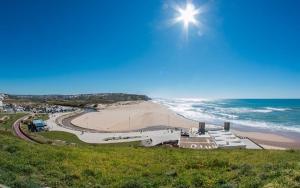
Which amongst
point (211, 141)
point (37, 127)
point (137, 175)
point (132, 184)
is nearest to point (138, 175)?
point (137, 175)

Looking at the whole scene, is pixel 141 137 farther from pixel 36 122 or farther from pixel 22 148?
pixel 22 148

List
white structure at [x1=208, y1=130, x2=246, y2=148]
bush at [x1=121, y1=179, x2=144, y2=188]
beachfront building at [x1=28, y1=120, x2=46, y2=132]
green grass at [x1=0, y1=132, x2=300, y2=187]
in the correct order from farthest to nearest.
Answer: beachfront building at [x1=28, y1=120, x2=46, y2=132] < white structure at [x1=208, y1=130, x2=246, y2=148] < bush at [x1=121, y1=179, x2=144, y2=188] < green grass at [x1=0, y1=132, x2=300, y2=187]

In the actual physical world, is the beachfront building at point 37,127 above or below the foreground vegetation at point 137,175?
below

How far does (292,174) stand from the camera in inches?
408

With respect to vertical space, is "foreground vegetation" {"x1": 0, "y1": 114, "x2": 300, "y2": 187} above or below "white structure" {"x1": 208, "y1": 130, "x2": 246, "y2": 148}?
above

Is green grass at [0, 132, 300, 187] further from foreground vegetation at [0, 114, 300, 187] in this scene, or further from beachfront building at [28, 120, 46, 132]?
beachfront building at [28, 120, 46, 132]

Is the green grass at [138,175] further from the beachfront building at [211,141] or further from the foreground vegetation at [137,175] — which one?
the beachfront building at [211,141]

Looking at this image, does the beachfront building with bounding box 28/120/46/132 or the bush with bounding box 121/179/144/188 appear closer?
the bush with bounding box 121/179/144/188

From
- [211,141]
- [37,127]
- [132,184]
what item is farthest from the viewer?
[37,127]

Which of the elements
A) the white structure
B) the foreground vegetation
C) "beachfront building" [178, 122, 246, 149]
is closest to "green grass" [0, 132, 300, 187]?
the foreground vegetation

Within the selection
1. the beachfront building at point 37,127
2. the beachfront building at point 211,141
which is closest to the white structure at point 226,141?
the beachfront building at point 211,141

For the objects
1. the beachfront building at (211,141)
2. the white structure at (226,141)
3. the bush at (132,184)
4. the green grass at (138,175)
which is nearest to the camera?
the green grass at (138,175)

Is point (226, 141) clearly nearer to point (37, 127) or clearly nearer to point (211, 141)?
point (211, 141)

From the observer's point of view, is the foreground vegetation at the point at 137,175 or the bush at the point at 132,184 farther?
the bush at the point at 132,184
